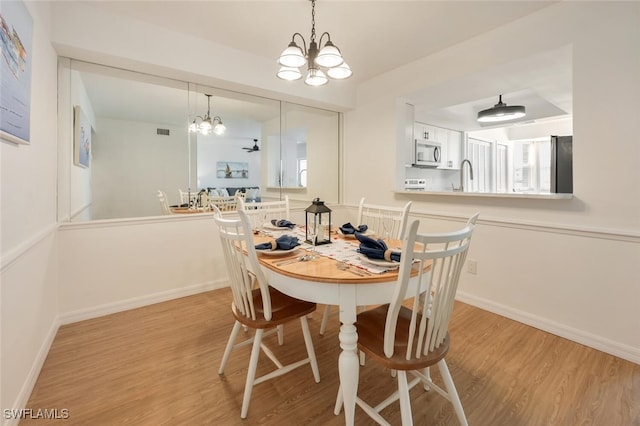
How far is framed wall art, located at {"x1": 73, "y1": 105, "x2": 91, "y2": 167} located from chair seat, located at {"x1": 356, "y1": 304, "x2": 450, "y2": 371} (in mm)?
2586

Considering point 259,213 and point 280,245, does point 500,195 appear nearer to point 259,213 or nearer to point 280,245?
point 280,245

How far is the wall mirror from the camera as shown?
243 cm

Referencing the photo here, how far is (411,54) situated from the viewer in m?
3.01

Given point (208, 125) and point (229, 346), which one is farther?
point (208, 125)

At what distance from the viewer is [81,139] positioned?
2.45m

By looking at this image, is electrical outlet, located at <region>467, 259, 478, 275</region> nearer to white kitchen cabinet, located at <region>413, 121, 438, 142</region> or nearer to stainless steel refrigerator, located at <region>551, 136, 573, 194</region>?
stainless steel refrigerator, located at <region>551, 136, 573, 194</region>

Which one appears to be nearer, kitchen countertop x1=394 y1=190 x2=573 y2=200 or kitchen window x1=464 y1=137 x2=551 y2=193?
kitchen countertop x1=394 y1=190 x2=573 y2=200

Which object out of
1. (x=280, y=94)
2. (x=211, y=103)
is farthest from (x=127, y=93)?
(x=280, y=94)

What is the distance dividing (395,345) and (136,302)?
8.09 ft

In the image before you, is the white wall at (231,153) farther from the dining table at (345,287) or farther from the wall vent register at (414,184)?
the wall vent register at (414,184)

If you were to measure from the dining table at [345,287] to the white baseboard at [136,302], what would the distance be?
188 centimetres

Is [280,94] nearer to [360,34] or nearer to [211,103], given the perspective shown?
[211,103]

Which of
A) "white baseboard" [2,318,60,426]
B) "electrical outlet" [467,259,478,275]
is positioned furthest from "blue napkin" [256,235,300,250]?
"electrical outlet" [467,259,478,275]

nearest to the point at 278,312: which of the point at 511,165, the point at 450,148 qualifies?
the point at 450,148
